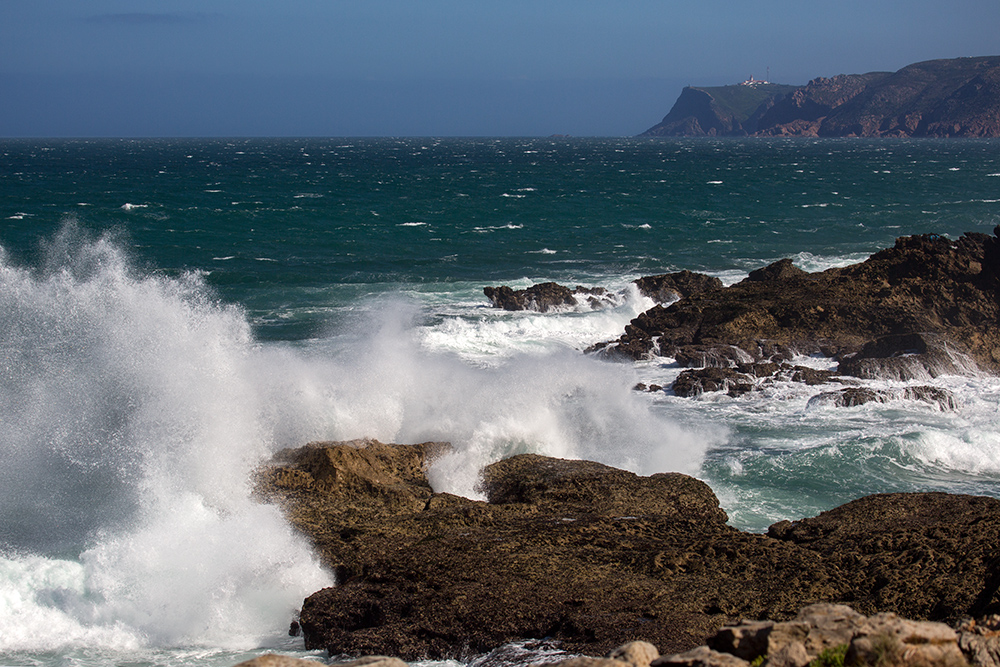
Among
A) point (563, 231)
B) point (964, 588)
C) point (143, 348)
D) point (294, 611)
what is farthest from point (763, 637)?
point (563, 231)

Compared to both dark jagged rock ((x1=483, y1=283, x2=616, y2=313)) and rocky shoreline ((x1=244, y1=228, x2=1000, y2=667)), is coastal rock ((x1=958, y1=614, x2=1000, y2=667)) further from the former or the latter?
dark jagged rock ((x1=483, y1=283, x2=616, y2=313))

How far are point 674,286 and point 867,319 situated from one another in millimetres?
6865

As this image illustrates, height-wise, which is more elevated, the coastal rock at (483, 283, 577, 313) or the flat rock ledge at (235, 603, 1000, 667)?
the flat rock ledge at (235, 603, 1000, 667)

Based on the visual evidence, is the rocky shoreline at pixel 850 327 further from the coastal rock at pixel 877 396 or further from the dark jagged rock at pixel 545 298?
the dark jagged rock at pixel 545 298

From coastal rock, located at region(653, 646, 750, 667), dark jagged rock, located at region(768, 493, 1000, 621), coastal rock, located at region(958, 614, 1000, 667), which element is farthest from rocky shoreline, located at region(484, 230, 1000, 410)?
coastal rock, located at region(653, 646, 750, 667)

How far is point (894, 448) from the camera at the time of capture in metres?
14.9

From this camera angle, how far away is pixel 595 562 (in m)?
9.16

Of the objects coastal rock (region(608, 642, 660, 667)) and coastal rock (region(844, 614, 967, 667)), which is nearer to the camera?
coastal rock (region(844, 614, 967, 667))

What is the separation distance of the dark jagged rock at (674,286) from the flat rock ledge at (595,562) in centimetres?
1629

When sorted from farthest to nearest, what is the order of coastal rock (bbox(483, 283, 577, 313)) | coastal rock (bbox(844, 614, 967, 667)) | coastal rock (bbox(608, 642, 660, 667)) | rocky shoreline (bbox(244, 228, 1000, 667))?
coastal rock (bbox(483, 283, 577, 313))
rocky shoreline (bbox(244, 228, 1000, 667))
coastal rock (bbox(608, 642, 660, 667))
coastal rock (bbox(844, 614, 967, 667))

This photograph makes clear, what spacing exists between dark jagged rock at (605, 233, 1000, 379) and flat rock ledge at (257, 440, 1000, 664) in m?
10.00

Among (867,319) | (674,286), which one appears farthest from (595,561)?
(674,286)

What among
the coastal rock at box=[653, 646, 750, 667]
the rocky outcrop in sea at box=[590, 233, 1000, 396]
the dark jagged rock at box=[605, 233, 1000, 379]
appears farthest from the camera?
the dark jagged rock at box=[605, 233, 1000, 379]

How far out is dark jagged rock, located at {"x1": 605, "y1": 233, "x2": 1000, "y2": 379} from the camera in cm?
2002
